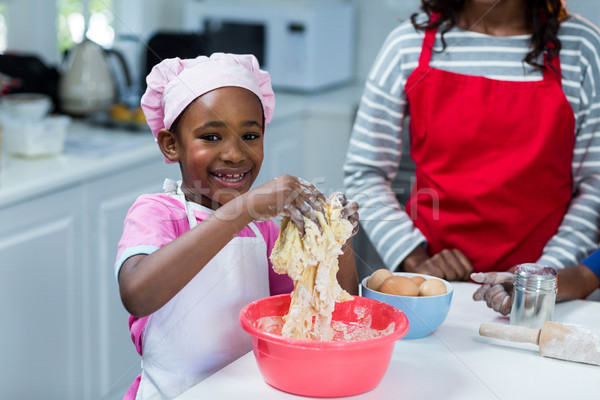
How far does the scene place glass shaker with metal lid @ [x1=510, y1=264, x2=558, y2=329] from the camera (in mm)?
1021

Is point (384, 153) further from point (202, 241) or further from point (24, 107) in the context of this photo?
point (24, 107)

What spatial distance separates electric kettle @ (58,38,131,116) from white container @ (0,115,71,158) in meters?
0.35

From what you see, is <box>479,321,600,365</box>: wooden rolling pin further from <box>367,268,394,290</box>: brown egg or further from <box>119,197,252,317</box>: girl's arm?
<box>119,197,252,317</box>: girl's arm

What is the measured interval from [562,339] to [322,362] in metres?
0.35

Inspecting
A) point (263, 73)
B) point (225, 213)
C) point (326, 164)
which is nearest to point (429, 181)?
point (263, 73)

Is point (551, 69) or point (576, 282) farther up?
point (551, 69)

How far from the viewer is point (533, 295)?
103cm

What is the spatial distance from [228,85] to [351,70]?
7.00ft

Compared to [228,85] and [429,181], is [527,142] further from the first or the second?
[228,85]

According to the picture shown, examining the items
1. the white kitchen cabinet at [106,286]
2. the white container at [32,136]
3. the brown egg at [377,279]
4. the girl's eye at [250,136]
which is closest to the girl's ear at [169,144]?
the girl's eye at [250,136]

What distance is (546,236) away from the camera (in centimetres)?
143

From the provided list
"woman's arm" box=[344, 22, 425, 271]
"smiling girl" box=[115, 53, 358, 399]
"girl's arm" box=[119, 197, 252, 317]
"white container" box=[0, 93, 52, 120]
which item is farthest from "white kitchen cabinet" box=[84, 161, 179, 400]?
"girl's arm" box=[119, 197, 252, 317]

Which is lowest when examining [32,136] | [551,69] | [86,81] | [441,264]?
[441,264]

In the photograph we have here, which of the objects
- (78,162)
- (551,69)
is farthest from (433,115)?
(78,162)
